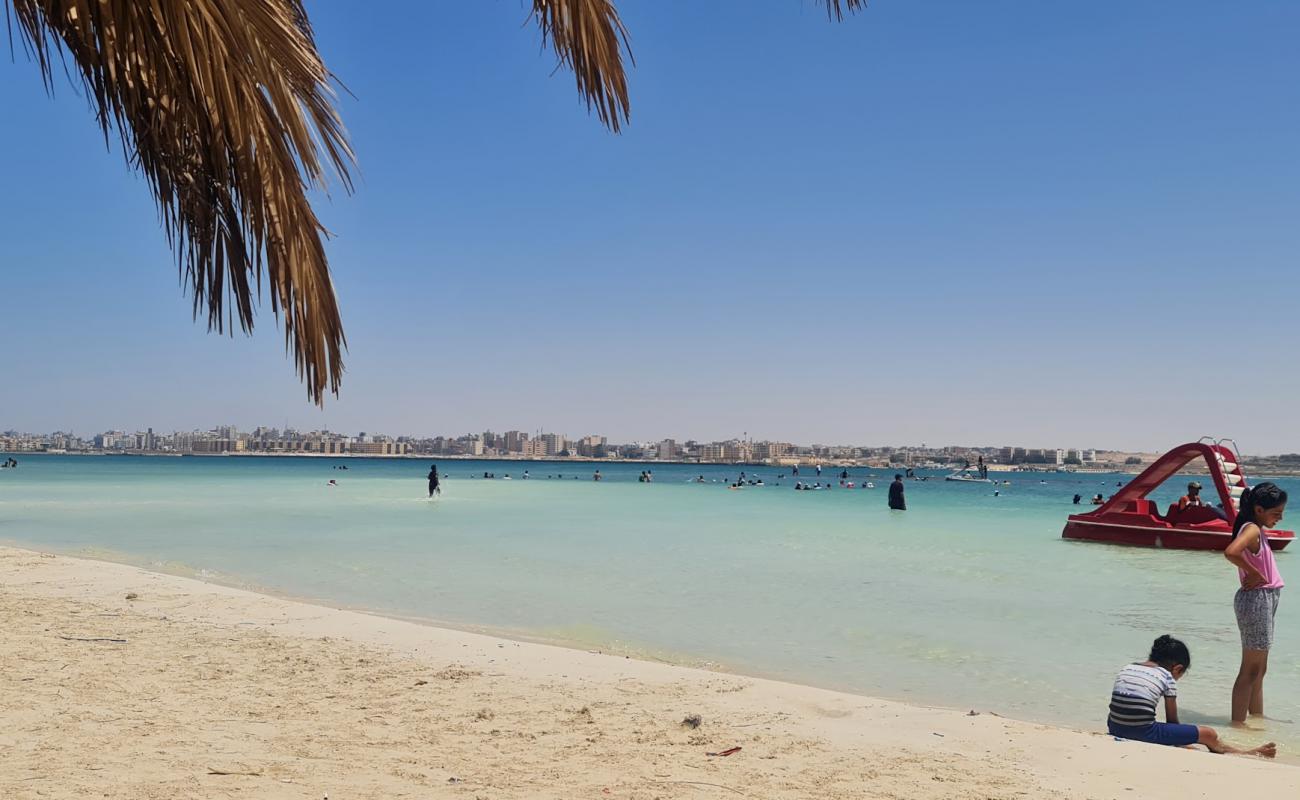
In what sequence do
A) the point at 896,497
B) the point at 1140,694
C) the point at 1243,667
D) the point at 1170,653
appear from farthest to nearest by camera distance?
the point at 896,497 → the point at 1243,667 → the point at 1170,653 → the point at 1140,694

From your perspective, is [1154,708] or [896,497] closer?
[1154,708]

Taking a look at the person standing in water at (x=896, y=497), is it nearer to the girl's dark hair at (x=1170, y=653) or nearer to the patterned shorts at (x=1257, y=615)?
the patterned shorts at (x=1257, y=615)

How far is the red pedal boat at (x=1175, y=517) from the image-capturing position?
58.2 feet

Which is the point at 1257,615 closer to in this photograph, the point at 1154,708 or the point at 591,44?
the point at 1154,708

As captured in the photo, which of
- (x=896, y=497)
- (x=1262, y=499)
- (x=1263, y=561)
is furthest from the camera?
(x=896, y=497)

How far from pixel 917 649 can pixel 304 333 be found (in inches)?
310

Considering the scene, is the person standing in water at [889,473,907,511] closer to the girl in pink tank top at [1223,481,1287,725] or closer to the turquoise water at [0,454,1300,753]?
the turquoise water at [0,454,1300,753]

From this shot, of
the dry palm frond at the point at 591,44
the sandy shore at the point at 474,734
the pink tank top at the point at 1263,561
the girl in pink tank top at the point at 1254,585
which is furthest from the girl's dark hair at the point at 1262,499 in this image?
the dry palm frond at the point at 591,44

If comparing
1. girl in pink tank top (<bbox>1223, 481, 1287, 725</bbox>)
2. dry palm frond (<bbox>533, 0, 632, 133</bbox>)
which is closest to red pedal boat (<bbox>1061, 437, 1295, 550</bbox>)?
girl in pink tank top (<bbox>1223, 481, 1287, 725</bbox>)

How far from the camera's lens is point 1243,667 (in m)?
6.25

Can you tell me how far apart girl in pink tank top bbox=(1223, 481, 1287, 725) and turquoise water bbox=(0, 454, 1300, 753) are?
28cm

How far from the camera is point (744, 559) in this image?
1658cm

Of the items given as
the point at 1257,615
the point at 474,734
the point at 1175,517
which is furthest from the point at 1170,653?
the point at 1175,517

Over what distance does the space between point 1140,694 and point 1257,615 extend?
4.40 feet
